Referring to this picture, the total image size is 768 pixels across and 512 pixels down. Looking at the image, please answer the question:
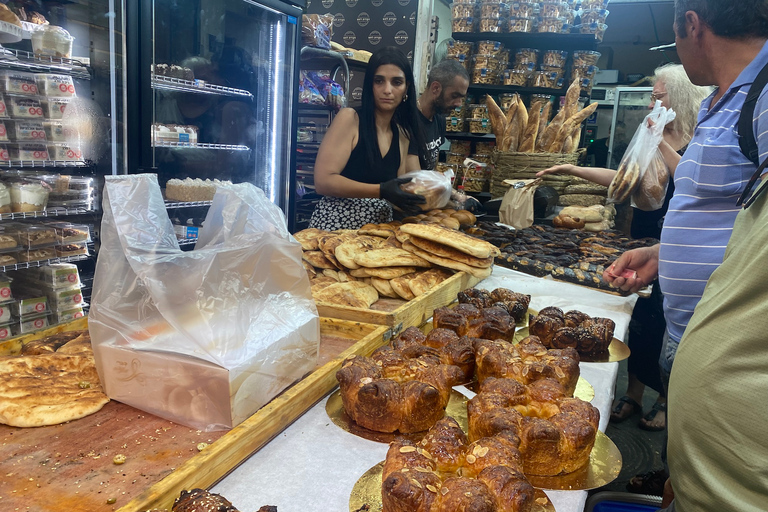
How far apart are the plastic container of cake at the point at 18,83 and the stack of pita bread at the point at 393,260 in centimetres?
161

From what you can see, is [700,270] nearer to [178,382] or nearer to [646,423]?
[178,382]

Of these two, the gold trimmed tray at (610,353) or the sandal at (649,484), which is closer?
the gold trimmed tray at (610,353)

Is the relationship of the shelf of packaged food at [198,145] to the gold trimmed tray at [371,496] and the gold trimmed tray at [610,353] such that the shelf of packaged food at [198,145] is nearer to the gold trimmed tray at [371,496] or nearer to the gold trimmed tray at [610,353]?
the gold trimmed tray at [610,353]

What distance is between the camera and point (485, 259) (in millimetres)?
2582

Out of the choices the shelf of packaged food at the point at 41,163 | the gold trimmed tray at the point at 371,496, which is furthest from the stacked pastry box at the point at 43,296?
the gold trimmed tray at the point at 371,496

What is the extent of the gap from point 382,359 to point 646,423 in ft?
9.56

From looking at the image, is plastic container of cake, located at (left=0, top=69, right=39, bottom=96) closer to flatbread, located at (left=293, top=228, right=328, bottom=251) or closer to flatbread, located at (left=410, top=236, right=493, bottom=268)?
flatbread, located at (left=293, top=228, right=328, bottom=251)

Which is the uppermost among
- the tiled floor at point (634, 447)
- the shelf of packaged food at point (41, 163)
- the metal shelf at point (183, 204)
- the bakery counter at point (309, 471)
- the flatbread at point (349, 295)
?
the shelf of packaged food at point (41, 163)

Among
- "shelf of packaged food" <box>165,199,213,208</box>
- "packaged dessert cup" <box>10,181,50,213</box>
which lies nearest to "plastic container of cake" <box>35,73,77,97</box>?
"packaged dessert cup" <box>10,181,50,213</box>

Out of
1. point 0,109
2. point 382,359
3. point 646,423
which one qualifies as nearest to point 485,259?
point 382,359

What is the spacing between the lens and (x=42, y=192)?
2.86m

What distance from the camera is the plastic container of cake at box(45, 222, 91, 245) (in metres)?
2.98

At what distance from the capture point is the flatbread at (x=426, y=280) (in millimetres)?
2217

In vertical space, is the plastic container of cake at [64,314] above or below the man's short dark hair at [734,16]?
below
